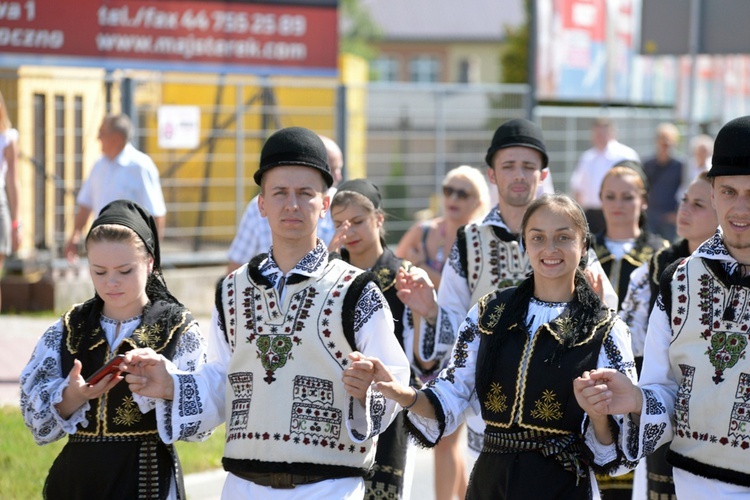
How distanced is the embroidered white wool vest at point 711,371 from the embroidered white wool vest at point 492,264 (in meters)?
1.61

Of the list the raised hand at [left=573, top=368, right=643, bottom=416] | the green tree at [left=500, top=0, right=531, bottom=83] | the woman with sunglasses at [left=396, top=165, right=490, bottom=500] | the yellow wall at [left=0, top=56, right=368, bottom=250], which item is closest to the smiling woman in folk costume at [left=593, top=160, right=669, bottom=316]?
the woman with sunglasses at [left=396, top=165, right=490, bottom=500]

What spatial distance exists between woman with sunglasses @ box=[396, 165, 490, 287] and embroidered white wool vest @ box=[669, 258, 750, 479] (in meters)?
3.00

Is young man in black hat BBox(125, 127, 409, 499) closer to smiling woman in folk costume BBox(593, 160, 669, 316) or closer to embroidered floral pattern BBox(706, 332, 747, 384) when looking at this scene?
embroidered floral pattern BBox(706, 332, 747, 384)

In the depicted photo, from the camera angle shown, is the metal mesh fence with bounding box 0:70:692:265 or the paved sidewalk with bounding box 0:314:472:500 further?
the metal mesh fence with bounding box 0:70:692:265

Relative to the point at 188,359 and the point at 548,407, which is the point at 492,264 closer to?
the point at 548,407

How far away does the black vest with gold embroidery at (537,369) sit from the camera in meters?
4.22

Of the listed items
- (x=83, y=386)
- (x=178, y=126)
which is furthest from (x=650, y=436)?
(x=178, y=126)

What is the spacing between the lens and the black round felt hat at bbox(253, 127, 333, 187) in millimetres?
4348

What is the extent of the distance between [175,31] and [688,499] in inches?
424

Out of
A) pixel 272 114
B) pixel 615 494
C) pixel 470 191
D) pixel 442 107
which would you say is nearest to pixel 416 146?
pixel 442 107

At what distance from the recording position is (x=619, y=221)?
666 centimetres

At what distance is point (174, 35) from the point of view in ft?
45.3

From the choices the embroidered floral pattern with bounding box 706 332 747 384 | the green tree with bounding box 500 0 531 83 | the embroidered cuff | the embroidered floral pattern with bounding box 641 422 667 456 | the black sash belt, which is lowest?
the black sash belt

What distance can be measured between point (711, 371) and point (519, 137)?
213 cm
